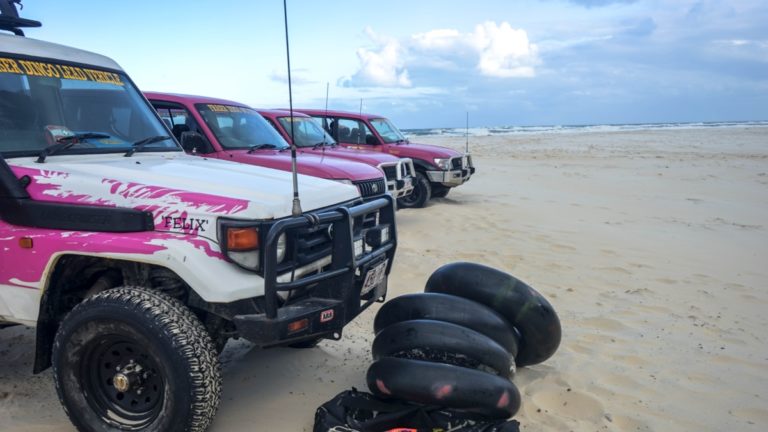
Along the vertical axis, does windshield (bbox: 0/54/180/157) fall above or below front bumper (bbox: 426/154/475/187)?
above

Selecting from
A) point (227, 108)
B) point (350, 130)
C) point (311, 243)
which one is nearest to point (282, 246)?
point (311, 243)

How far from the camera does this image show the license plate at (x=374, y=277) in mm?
3506

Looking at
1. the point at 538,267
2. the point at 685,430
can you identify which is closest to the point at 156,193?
the point at 685,430

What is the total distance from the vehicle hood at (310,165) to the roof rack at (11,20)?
101 inches

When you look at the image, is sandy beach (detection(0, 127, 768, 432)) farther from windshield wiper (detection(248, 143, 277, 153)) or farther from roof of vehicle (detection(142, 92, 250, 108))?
roof of vehicle (detection(142, 92, 250, 108))

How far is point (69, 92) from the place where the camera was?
3941 mm

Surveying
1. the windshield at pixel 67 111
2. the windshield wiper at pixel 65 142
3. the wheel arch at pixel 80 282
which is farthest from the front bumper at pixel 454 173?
the wheel arch at pixel 80 282

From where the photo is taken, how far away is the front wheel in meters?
11.4

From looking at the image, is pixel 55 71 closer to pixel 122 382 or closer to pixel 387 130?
pixel 122 382

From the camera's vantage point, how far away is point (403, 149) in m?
11.6

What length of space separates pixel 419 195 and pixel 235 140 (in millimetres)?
5000

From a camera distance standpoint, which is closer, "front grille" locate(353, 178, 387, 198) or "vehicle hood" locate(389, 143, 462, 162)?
"front grille" locate(353, 178, 387, 198)

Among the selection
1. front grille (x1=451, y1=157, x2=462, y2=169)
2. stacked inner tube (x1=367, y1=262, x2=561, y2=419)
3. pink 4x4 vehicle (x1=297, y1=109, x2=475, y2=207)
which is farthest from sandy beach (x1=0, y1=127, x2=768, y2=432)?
front grille (x1=451, y1=157, x2=462, y2=169)

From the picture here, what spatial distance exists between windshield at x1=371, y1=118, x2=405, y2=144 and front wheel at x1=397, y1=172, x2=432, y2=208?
3.29 feet
